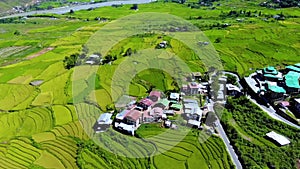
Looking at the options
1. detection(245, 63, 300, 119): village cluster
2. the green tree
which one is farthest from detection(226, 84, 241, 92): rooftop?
the green tree

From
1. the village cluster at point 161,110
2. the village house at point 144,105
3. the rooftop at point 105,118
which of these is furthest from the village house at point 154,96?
the rooftop at point 105,118

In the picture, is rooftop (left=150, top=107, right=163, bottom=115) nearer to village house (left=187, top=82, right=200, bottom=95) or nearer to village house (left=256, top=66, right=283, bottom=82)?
village house (left=187, top=82, right=200, bottom=95)

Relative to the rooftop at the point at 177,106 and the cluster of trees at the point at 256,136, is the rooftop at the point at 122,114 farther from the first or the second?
the cluster of trees at the point at 256,136

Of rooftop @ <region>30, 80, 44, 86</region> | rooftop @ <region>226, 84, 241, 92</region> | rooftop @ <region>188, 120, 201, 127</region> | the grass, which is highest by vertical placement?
rooftop @ <region>30, 80, 44, 86</region>

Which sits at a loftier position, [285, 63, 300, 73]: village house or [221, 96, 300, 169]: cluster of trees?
[285, 63, 300, 73]: village house

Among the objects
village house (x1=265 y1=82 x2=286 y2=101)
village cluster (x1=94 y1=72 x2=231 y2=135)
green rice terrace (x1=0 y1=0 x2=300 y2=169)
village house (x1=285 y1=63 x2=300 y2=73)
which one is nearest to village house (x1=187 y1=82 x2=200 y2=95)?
village cluster (x1=94 y1=72 x2=231 y2=135)

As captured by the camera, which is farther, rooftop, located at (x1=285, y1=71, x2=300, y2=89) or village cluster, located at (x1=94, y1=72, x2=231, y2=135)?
rooftop, located at (x1=285, y1=71, x2=300, y2=89)

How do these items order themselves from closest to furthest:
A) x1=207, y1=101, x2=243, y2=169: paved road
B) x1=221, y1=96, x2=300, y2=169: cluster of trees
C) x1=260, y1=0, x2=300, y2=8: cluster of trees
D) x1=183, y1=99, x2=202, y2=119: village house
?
1. x1=221, y1=96, x2=300, y2=169: cluster of trees
2. x1=207, y1=101, x2=243, y2=169: paved road
3. x1=183, y1=99, x2=202, y2=119: village house
4. x1=260, y1=0, x2=300, y2=8: cluster of trees

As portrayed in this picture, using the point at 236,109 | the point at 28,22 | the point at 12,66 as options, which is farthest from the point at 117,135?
the point at 28,22

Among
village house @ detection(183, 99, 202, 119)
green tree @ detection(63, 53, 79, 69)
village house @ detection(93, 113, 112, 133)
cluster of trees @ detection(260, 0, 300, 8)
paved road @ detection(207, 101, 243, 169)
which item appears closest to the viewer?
paved road @ detection(207, 101, 243, 169)
